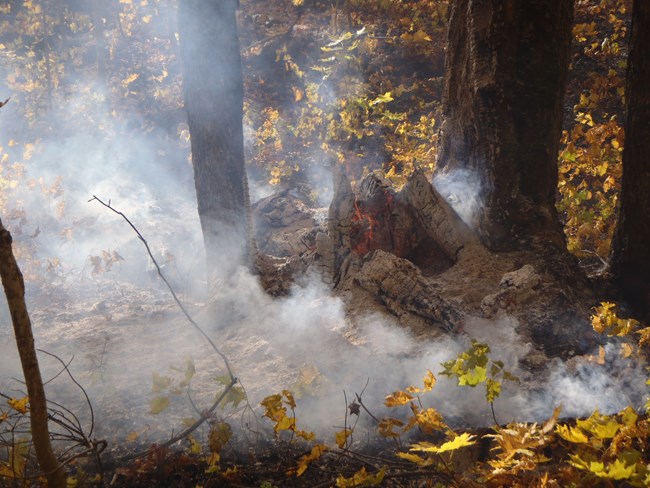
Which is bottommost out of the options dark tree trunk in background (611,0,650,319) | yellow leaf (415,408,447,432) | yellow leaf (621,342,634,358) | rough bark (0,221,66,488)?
yellow leaf (415,408,447,432)

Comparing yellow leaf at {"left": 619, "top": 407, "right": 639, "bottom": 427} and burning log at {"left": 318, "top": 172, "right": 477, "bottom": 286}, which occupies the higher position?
burning log at {"left": 318, "top": 172, "right": 477, "bottom": 286}

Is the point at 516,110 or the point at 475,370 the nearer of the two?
the point at 475,370

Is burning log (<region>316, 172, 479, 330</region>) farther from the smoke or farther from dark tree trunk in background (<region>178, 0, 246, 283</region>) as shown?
dark tree trunk in background (<region>178, 0, 246, 283</region>)

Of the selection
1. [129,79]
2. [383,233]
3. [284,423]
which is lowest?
[284,423]

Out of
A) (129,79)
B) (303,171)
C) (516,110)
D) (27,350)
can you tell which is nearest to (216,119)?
(516,110)

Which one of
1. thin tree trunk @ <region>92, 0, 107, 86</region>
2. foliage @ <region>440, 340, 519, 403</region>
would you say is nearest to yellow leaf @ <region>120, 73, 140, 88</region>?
thin tree trunk @ <region>92, 0, 107, 86</region>

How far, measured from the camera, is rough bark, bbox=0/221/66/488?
170 cm

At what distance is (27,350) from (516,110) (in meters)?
3.66

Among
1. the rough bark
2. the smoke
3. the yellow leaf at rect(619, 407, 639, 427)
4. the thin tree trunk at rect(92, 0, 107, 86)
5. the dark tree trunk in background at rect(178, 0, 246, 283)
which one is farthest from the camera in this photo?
the thin tree trunk at rect(92, 0, 107, 86)

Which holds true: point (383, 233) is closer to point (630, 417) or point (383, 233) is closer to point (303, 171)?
point (630, 417)

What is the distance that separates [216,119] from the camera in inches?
206

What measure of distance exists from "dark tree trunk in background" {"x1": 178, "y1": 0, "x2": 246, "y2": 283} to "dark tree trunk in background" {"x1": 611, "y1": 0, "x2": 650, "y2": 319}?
3.50m

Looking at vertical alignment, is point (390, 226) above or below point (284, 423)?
above

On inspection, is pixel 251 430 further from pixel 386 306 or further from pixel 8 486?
pixel 386 306
